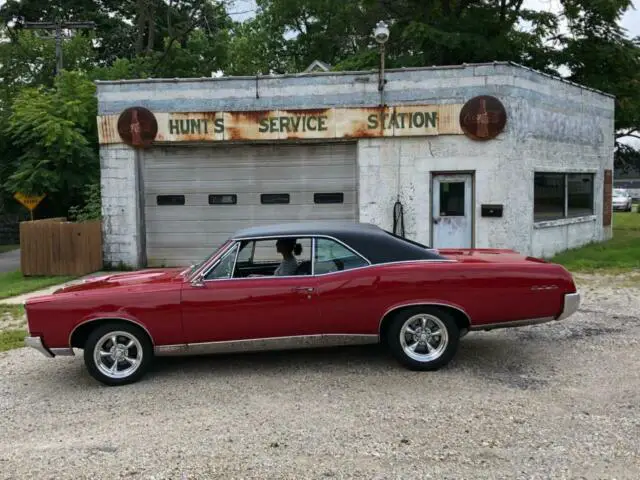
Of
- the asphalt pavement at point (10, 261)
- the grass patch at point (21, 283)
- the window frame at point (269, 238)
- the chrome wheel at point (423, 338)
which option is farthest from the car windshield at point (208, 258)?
the asphalt pavement at point (10, 261)

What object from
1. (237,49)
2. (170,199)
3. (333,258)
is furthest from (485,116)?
(237,49)

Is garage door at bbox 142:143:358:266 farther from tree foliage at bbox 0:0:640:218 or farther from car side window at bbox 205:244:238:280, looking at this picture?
car side window at bbox 205:244:238:280

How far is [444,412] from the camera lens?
5.06 m

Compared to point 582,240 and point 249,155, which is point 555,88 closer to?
point 582,240

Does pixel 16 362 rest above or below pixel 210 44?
below

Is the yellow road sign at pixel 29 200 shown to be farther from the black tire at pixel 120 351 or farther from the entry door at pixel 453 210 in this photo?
the black tire at pixel 120 351

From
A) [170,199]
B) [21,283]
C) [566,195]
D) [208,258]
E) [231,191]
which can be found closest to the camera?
[208,258]

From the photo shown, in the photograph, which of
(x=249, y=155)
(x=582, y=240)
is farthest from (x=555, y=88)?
(x=249, y=155)

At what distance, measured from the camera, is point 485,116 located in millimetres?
12844

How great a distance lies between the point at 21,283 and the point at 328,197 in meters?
6.54

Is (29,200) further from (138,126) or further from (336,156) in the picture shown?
(336,156)

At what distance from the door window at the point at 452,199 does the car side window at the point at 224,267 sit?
316 inches

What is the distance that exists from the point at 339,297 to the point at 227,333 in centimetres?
110

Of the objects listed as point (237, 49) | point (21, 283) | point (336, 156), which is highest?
point (237, 49)
